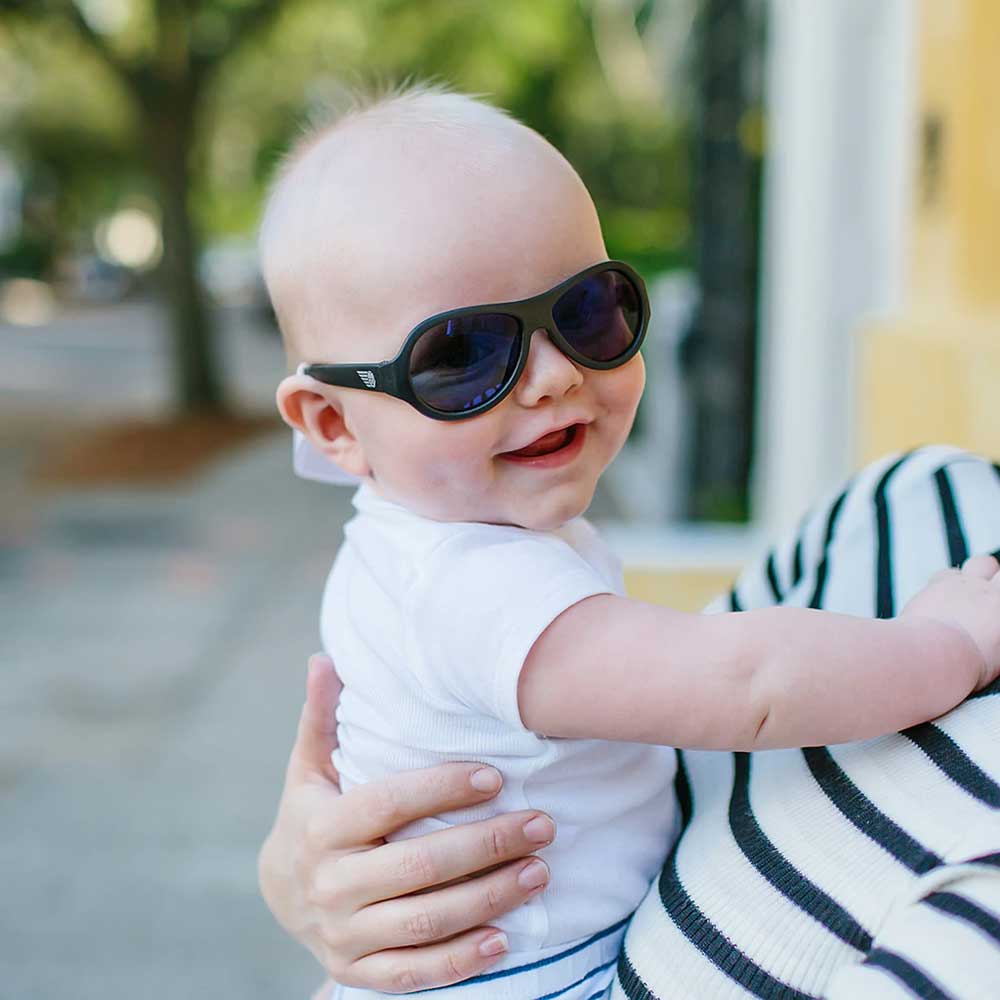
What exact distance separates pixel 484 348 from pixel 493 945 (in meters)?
0.56

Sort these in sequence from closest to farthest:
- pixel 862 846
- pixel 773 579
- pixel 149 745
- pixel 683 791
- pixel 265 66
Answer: pixel 862 846
pixel 683 791
pixel 773 579
pixel 149 745
pixel 265 66

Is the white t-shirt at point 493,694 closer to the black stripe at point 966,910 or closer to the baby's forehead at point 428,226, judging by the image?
the baby's forehead at point 428,226

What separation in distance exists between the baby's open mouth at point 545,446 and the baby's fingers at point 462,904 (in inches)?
15.2

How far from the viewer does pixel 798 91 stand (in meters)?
5.83

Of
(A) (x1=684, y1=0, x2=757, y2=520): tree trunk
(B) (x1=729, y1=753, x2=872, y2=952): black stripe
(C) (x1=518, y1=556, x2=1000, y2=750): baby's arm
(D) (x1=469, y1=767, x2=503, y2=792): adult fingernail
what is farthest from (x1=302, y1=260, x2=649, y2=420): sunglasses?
(A) (x1=684, y1=0, x2=757, y2=520): tree trunk

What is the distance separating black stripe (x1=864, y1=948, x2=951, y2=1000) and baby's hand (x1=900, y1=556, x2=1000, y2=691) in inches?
10.9

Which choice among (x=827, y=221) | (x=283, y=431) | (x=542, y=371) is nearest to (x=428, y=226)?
(x=542, y=371)

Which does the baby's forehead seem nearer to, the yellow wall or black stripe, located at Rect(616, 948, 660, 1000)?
black stripe, located at Rect(616, 948, 660, 1000)

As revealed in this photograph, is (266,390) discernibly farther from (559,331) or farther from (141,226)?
(141,226)

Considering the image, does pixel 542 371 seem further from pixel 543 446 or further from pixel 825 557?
pixel 825 557

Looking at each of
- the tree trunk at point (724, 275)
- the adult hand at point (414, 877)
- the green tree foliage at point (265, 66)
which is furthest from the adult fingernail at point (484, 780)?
the tree trunk at point (724, 275)

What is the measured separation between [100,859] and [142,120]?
1021 centimetres

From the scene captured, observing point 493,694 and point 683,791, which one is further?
point 683,791

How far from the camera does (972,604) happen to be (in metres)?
1.12
